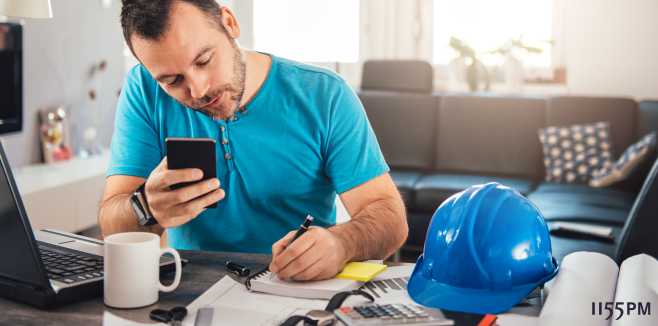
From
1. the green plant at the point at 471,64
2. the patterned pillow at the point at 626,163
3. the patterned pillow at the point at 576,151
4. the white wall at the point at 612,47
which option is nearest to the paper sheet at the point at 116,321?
the patterned pillow at the point at 626,163

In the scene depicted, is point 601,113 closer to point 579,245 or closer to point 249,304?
point 579,245

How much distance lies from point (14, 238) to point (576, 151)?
339cm

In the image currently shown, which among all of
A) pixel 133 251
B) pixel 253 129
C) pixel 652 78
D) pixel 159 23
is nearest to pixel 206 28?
pixel 159 23

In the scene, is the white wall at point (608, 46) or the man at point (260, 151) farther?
the white wall at point (608, 46)

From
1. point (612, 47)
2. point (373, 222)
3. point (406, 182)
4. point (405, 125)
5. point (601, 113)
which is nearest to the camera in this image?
point (373, 222)

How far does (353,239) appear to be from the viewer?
1397mm

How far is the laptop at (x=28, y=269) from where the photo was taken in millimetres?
1111

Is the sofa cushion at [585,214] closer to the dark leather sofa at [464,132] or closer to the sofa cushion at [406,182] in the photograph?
the dark leather sofa at [464,132]

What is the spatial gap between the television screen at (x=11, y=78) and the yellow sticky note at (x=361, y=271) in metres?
2.52

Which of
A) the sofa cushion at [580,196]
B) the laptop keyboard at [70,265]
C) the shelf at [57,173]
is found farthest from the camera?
the sofa cushion at [580,196]

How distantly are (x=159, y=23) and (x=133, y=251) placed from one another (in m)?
0.49

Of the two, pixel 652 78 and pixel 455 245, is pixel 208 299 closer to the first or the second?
pixel 455 245

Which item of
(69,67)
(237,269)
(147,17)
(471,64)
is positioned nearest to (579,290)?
(237,269)

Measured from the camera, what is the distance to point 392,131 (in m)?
4.48
